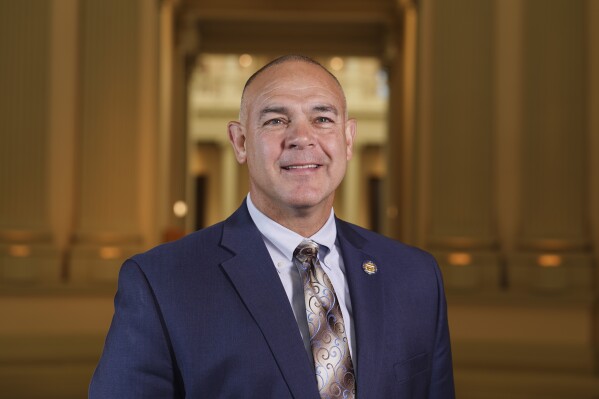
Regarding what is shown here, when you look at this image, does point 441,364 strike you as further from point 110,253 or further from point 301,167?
point 110,253

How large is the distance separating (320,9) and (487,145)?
17.2ft

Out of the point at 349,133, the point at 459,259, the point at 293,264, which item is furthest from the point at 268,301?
the point at 459,259

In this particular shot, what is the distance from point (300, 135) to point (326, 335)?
1.53ft

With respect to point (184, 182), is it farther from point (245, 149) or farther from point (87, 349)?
point (245, 149)

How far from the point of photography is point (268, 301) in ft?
5.90

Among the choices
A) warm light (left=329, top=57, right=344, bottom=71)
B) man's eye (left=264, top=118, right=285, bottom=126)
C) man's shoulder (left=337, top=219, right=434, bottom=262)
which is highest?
warm light (left=329, top=57, right=344, bottom=71)

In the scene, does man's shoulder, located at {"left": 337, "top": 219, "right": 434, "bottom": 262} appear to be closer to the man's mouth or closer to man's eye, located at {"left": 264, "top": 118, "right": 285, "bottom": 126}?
the man's mouth

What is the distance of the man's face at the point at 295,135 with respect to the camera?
6.12 feet

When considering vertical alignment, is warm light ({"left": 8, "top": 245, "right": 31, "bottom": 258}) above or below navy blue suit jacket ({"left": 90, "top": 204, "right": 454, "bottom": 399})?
below

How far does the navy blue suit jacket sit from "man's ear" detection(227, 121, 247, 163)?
16 cm

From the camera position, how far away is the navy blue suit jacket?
5.68 ft

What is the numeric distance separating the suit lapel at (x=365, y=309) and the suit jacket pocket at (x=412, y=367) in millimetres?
72

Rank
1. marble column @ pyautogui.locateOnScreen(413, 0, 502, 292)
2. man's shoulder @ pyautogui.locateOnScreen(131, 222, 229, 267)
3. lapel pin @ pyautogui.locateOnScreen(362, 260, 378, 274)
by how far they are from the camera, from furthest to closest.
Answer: marble column @ pyautogui.locateOnScreen(413, 0, 502, 292)
lapel pin @ pyautogui.locateOnScreen(362, 260, 378, 274)
man's shoulder @ pyautogui.locateOnScreen(131, 222, 229, 267)

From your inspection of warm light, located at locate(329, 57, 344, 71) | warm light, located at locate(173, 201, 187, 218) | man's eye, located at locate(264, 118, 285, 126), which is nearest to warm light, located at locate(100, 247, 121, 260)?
warm light, located at locate(173, 201, 187, 218)
